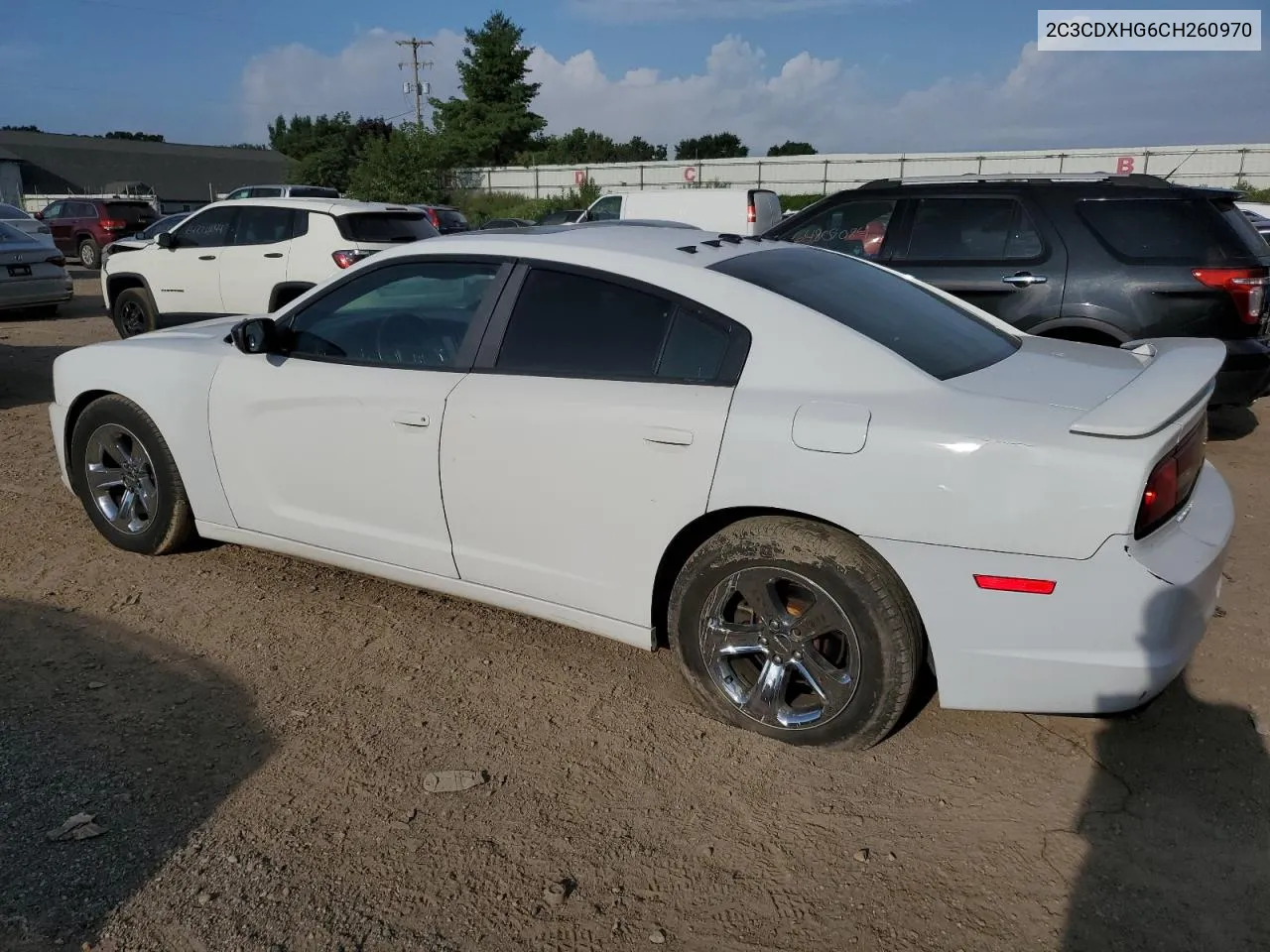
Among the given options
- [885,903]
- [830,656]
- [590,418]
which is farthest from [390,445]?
[885,903]

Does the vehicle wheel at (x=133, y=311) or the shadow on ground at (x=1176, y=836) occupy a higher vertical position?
the vehicle wheel at (x=133, y=311)

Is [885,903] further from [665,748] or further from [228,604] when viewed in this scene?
[228,604]

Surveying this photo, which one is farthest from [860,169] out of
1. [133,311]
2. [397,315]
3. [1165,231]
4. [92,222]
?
[397,315]

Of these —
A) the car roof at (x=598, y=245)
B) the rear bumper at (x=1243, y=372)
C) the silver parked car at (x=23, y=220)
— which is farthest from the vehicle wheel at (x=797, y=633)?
the silver parked car at (x=23, y=220)

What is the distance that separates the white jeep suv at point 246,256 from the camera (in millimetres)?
9953

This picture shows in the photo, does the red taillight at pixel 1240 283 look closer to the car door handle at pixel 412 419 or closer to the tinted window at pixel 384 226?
the car door handle at pixel 412 419

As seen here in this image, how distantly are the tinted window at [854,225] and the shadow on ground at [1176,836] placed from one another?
4.56 meters

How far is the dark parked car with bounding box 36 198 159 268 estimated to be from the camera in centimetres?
2305

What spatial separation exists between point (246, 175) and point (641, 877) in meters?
77.3

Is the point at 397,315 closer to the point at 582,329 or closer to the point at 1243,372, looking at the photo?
the point at 582,329

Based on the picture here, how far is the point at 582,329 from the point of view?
3445mm

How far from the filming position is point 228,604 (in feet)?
14.0

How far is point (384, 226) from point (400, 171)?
32.5 metres

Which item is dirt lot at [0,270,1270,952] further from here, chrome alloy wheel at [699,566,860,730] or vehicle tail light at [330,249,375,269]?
vehicle tail light at [330,249,375,269]
